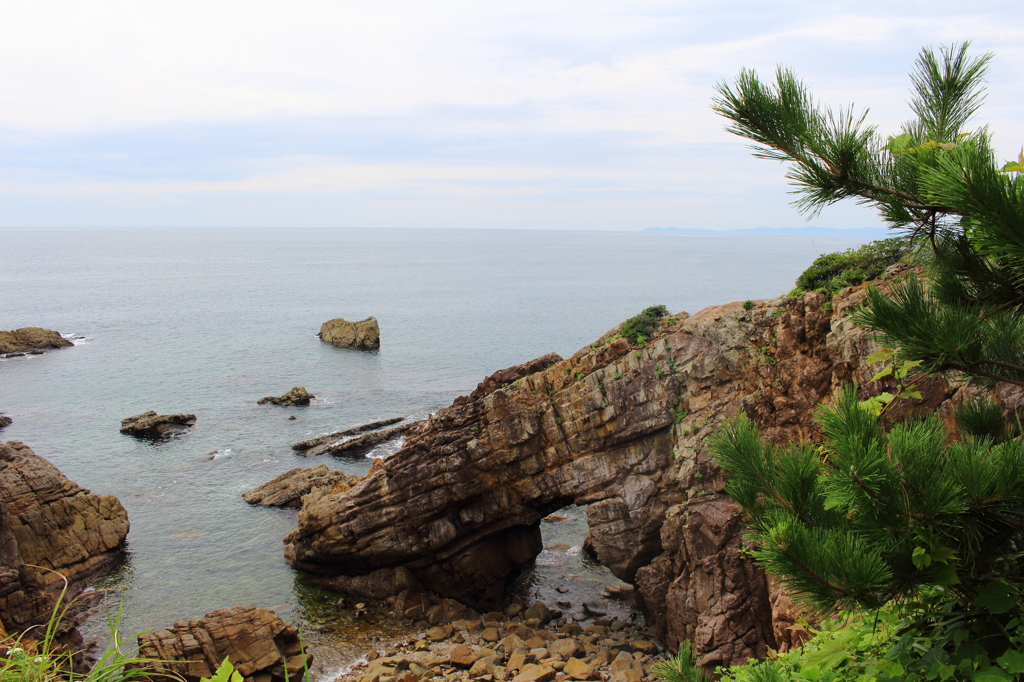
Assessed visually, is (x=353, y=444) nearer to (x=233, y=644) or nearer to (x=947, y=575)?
(x=233, y=644)

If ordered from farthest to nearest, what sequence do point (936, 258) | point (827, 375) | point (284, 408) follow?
point (284, 408) → point (827, 375) → point (936, 258)

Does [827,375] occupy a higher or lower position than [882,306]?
lower

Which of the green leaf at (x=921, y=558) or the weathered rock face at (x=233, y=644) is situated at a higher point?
the green leaf at (x=921, y=558)

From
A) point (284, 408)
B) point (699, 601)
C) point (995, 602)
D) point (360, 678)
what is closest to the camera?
point (995, 602)

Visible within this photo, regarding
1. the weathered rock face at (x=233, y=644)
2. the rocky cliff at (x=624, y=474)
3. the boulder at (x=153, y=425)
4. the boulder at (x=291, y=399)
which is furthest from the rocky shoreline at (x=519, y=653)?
the boulder at (x=291, y=399)

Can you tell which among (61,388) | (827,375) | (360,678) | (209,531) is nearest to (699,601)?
(827,375)

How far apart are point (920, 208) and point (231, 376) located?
220 feet

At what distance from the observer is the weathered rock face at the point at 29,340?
7388 centimetres

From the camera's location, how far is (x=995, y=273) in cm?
601

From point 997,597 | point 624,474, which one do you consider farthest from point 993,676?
point 624,474

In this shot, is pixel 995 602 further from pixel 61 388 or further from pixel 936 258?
pixel 61 388

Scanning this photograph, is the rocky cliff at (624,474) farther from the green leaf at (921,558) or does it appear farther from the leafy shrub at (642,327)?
the green leaf at (921,558)

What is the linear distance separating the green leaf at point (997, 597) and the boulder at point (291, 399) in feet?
179

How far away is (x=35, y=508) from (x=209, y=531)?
8026 mm
